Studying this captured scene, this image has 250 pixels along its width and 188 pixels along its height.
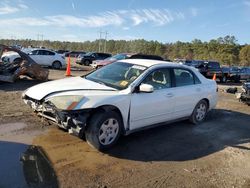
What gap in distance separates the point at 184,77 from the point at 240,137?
193cm

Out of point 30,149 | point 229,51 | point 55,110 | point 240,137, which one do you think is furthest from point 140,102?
point 229,51

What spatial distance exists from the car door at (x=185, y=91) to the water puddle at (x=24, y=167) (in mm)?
3306

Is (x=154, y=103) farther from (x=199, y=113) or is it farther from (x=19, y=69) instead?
(x=19, y=69)

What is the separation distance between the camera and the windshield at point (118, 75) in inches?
248

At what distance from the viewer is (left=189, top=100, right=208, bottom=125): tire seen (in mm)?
8078

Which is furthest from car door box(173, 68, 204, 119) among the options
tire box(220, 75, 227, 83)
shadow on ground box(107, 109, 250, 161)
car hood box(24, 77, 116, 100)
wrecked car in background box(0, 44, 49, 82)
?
tire box(220, 75, 227, 83)

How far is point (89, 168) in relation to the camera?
16.1 ft

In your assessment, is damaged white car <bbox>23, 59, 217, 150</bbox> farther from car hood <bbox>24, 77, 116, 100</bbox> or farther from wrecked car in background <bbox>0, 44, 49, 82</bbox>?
wrecked car in background <bbox>0, 44, 49, 82</bbox>

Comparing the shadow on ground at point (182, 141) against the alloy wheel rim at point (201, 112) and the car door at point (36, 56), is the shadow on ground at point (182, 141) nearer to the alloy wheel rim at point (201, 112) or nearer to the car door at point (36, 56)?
the alloy wheel rim at point (201, 112)

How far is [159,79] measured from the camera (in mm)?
6887

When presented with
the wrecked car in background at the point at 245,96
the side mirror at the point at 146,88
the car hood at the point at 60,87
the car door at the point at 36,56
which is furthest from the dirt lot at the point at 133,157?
the car door at the point at 36,56

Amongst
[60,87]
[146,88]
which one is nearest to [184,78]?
[146,88]

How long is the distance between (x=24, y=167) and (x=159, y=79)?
11.3 feet

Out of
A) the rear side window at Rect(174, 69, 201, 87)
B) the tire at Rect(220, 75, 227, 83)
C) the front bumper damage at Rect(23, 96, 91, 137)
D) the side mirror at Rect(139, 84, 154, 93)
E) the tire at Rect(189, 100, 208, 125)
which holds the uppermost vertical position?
the rear side window at Rect(174, 69, 201, 87)
